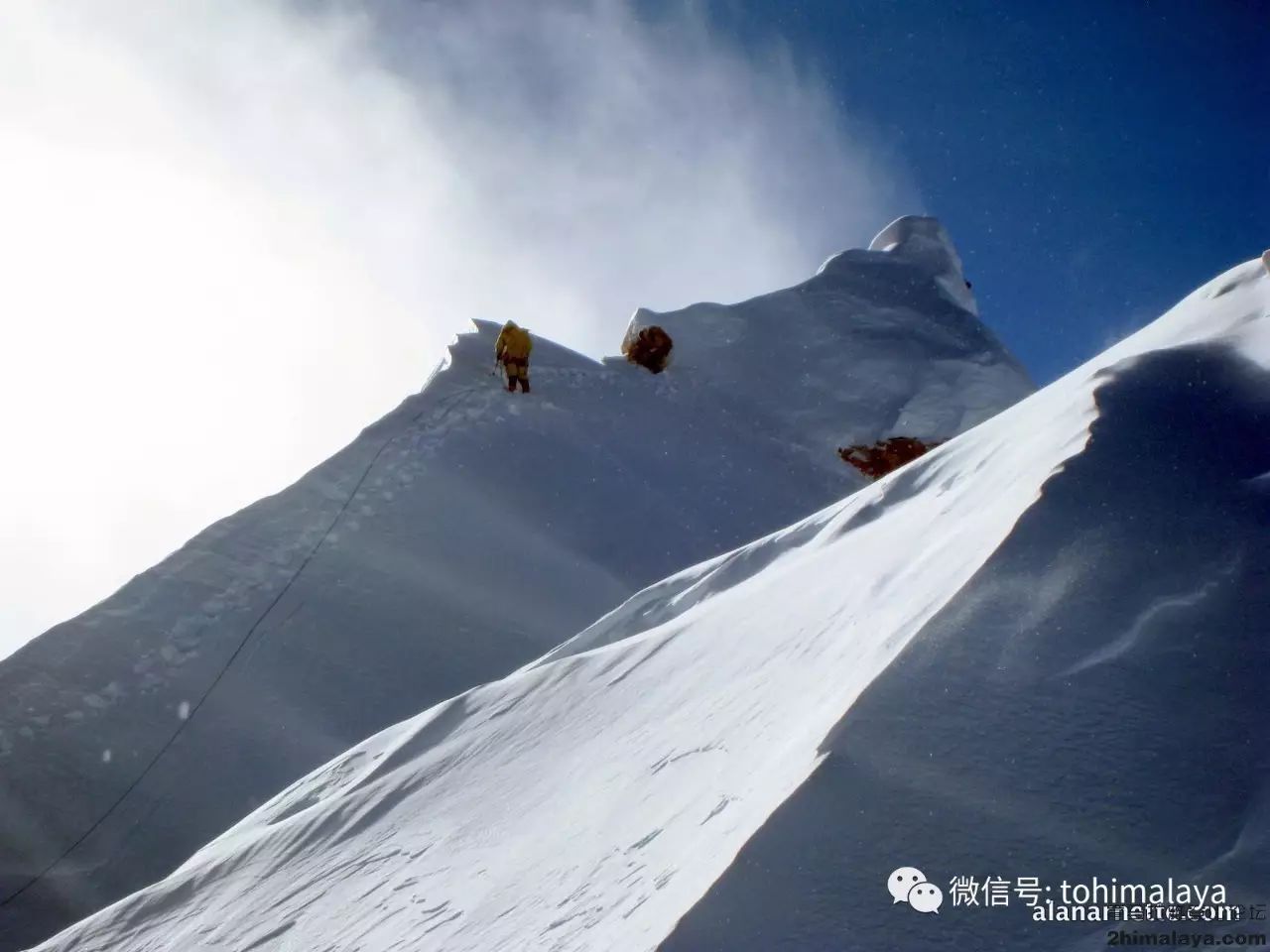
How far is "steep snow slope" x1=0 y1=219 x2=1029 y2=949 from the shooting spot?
713 centimetres

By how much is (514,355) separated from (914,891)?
11.9 meters

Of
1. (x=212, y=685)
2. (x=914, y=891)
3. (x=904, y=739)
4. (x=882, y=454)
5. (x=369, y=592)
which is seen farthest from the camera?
(x=882, y=454)

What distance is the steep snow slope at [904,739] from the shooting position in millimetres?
2090

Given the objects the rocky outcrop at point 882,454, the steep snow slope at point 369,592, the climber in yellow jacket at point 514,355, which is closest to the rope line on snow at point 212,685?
the steep snow slope at point 369,592

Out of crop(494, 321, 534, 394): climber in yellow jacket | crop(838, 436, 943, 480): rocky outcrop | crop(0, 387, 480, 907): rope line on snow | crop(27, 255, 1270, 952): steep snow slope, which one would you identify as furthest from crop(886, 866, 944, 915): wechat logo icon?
crop(838, 436, 943, 480): rocky outcrop

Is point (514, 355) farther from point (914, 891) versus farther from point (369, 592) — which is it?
point (914, 891)

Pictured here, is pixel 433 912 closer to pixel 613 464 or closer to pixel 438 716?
pixel 438 716

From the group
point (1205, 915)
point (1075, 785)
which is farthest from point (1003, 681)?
point (1205, 915)

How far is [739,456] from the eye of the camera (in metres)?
14.1

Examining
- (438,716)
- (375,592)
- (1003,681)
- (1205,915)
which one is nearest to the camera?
(1205,915)

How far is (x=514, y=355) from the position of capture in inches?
531

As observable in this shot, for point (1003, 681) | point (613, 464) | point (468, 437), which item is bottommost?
point (1003, 681)

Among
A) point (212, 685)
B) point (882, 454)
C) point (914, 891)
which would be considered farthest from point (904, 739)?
point (882, 454)

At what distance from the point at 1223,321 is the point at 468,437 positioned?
8924 mm
